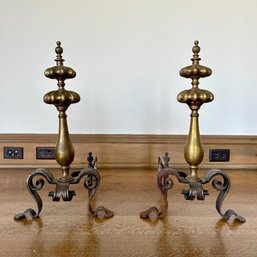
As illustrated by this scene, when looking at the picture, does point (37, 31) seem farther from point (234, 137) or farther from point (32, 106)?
point (234, 137)

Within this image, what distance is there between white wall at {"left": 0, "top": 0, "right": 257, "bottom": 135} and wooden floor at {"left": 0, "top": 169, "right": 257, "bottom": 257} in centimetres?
35

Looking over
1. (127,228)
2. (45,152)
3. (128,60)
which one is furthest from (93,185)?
(128,60)

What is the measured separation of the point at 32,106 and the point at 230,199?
37.1 inches

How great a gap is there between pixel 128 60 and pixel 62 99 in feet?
1.83

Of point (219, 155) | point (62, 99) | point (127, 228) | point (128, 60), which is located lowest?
point (127, 228)

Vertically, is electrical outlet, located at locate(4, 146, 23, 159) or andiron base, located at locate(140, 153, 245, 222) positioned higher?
electrical outlet, located at locate(4, 146, 23, 159)

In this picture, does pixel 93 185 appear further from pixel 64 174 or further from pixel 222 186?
pixel 222 186

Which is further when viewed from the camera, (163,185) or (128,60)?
(128,60)

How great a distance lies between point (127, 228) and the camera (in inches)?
27.8

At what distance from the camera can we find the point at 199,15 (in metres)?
1.18

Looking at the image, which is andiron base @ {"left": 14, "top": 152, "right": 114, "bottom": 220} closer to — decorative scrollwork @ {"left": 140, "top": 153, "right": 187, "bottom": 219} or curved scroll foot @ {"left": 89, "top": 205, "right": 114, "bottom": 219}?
curved scroll foot @ {"left": 89, "top": 205, "right": 114, "bottom": 219}

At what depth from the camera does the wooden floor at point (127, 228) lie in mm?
600

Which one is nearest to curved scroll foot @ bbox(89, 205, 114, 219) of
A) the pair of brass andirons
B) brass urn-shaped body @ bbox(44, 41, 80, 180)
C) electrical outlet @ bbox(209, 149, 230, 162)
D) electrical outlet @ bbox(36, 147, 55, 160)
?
the pair of brass andirons

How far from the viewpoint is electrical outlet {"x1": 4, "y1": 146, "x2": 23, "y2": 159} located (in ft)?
3.96
